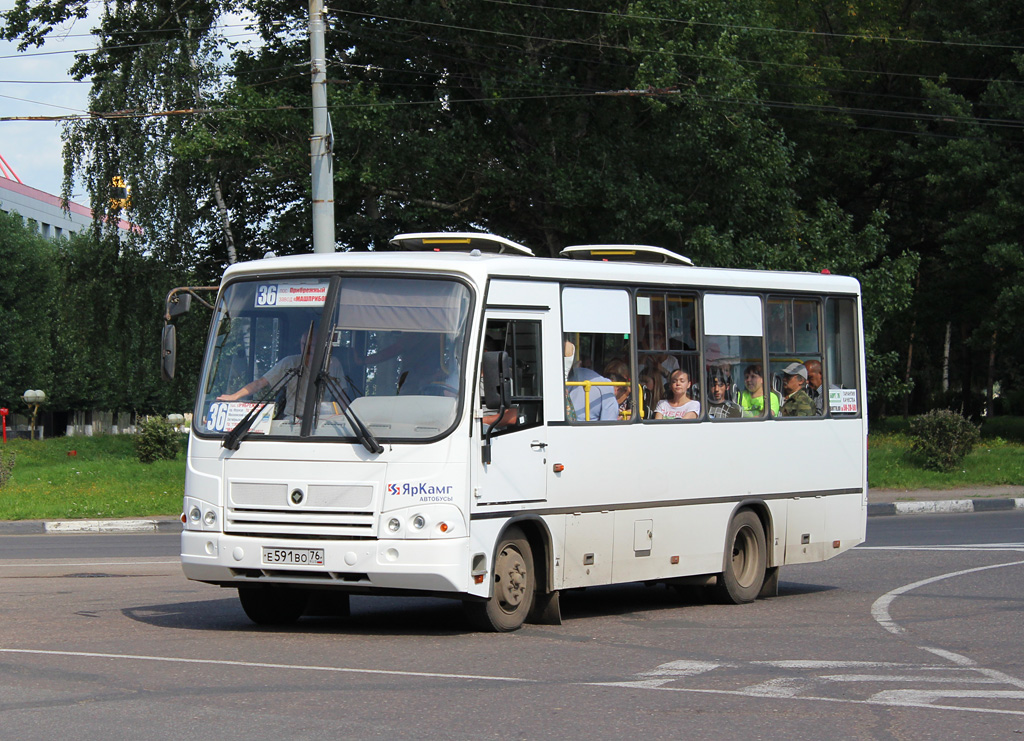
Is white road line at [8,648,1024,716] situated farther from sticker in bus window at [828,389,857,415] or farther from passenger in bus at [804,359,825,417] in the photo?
sticker in bus window at [828,389,857,415]

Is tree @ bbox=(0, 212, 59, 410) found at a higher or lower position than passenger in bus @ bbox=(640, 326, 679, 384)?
higher

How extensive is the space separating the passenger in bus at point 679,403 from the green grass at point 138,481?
42.9 ft

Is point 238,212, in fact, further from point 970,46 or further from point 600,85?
point 970,46

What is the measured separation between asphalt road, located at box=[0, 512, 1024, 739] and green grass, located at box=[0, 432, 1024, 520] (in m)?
9.40

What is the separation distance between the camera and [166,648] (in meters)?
9.17

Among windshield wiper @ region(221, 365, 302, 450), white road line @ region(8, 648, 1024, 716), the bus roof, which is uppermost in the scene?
the bus roof

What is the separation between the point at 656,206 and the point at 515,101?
411cm

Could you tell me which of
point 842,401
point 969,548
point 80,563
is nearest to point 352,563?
point 842,401

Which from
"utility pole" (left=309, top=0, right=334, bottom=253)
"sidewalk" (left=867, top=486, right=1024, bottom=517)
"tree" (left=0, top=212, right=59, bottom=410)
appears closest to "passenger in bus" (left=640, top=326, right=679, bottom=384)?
A: "utility pole" (left=309, top=0, right=334, bottom=253)

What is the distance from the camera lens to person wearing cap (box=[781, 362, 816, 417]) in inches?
522

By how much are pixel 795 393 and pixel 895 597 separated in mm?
2089

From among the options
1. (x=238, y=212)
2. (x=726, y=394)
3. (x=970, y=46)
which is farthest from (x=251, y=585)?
(x=970, y=46)

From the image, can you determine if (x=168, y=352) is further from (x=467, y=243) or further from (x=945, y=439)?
(x=945, y=439)

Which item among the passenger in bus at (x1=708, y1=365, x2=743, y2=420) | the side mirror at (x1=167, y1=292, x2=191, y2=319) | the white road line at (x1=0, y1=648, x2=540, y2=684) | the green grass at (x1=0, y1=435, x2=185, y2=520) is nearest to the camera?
the white road line at (x1=0, y1=648, x2=540, y2=684)
